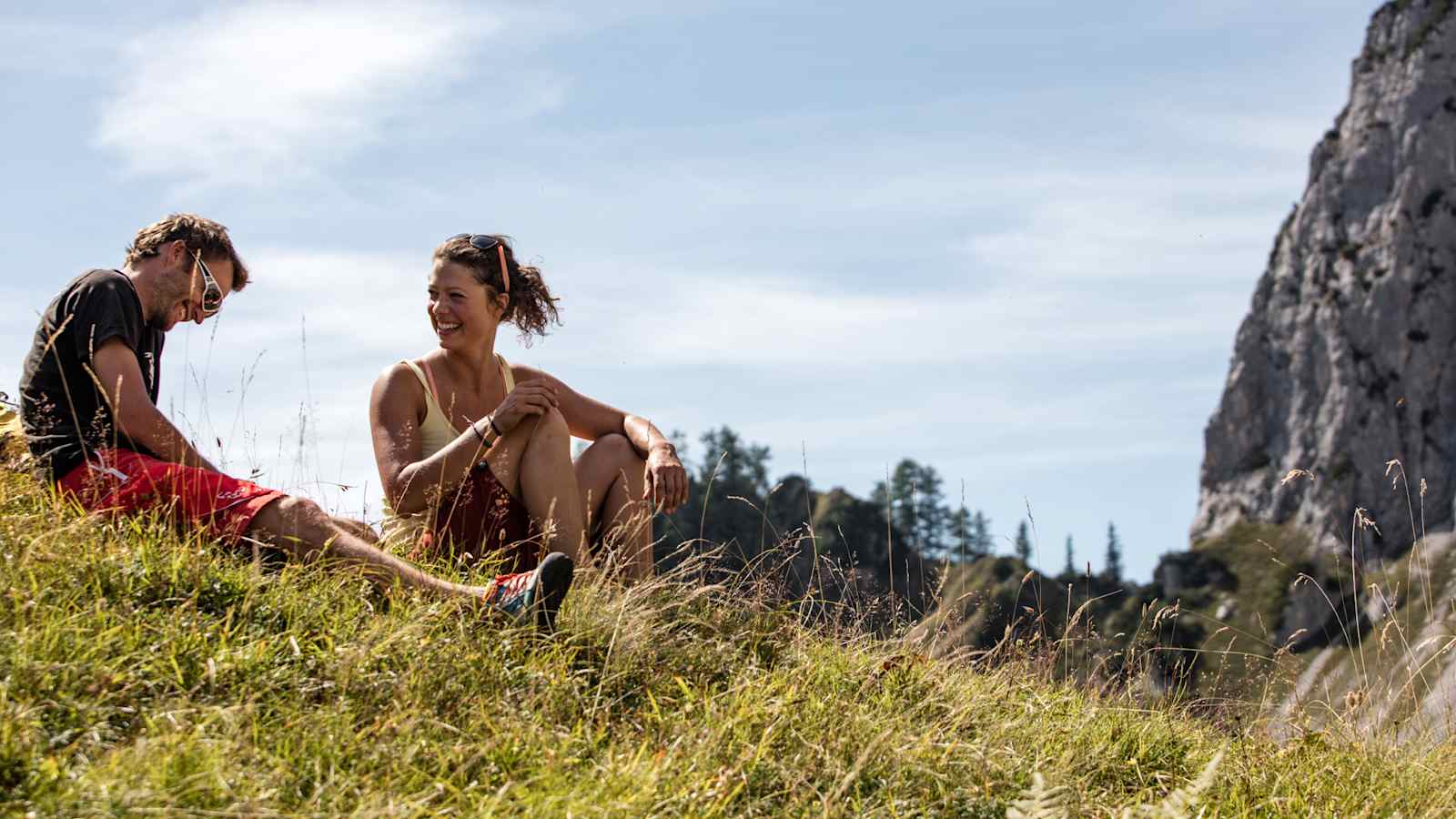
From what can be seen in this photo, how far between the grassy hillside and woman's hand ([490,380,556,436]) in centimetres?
102

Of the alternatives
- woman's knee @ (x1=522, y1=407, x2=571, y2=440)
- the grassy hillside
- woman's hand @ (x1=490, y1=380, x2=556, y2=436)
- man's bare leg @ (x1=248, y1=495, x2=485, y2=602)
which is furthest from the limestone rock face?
man's bare leg @ (x1=248, y1=495, x2=485, y2=602)

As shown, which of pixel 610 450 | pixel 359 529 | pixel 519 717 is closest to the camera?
pixel 519 717

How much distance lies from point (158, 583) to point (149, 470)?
891 millimetres

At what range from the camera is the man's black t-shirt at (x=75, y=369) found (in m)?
5.80

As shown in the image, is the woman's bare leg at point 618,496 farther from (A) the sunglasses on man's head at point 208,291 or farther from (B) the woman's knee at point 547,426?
(A) the sunglasses on man's head at point 208,291

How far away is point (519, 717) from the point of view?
4711mm

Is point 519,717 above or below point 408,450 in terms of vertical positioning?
below

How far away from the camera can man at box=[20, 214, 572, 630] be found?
5438mm

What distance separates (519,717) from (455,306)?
3147 mm

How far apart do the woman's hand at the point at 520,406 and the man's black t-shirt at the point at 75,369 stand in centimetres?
161

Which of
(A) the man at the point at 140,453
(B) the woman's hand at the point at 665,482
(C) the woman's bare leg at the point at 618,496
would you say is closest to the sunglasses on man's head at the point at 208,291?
(A) the man at the point at 140,453

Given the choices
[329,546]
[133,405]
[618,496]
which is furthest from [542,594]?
[133,405]

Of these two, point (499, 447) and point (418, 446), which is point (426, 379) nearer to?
point (418, 446)

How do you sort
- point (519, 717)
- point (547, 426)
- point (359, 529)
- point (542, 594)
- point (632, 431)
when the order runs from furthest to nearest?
point (632, 431) < point (547, 426) < point (359, 529) < point (542, 594) < point (519, 717)
